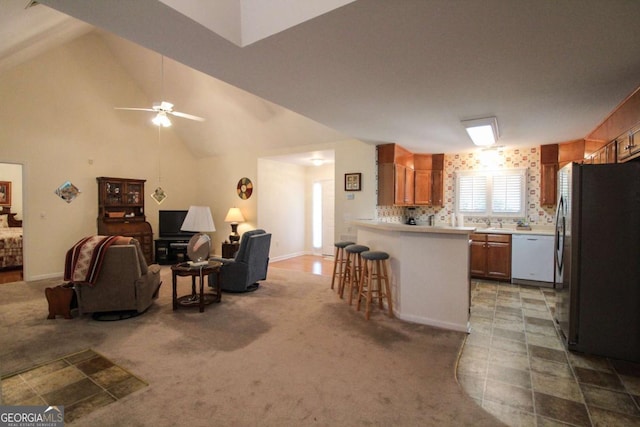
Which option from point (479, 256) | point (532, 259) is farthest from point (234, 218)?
point (532, 259)

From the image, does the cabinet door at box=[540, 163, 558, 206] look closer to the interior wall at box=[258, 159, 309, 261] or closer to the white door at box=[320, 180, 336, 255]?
the white door at box=[320, 180, 336, 255]

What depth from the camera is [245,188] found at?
23.5 ft

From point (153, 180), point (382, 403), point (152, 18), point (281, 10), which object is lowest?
point (382, 403)

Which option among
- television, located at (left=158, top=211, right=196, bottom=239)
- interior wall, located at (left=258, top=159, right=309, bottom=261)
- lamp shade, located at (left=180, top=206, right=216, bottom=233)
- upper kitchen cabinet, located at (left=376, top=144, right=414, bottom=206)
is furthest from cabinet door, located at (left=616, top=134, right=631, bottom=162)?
television, located at (left=158, top=211, right=196, bottom=239)

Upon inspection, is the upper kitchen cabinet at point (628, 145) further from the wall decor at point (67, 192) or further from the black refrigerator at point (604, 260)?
the wall decor at point (67, 192)

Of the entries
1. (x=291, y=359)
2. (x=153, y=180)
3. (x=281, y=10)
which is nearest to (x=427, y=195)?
(x=291, y=359)

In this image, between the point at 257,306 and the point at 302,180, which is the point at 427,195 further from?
the point at 257,306

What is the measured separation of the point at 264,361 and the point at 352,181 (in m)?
3.69

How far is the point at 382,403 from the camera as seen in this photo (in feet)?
6.84

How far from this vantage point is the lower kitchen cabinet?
5.20 metres

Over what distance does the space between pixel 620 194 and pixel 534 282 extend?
9.51 ft

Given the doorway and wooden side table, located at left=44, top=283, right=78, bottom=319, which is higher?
the doorway

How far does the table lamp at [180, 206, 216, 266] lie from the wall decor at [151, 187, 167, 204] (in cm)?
374

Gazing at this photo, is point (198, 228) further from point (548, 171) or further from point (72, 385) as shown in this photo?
point (548, 171)
